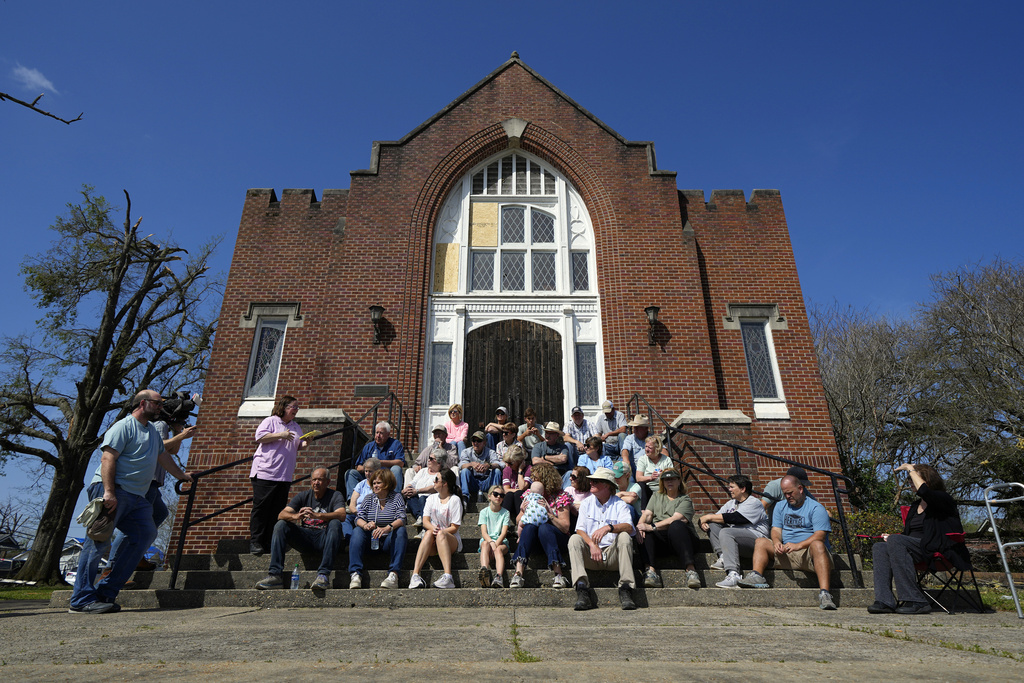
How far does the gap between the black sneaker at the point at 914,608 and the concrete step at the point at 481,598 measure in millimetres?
436

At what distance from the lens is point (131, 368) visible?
18.3m

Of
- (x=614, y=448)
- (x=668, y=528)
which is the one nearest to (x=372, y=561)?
(x=668, y=528)

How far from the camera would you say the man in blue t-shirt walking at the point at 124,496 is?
205 inches

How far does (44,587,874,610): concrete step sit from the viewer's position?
17.5 feet

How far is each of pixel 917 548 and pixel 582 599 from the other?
333 cm

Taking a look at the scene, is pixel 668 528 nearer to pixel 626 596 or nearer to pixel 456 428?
pixel 626 596

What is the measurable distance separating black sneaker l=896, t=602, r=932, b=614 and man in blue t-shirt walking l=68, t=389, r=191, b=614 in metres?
7.01

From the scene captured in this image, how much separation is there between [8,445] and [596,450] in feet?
53.7

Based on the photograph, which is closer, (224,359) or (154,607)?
(154,607)

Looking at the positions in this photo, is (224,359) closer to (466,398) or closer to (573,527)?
(466,398)

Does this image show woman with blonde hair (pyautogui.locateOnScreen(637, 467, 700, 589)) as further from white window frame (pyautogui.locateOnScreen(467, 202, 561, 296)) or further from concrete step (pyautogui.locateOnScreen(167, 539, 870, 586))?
white window frame (pyautogui.locateOnScreen(467, 202, 561, 296))

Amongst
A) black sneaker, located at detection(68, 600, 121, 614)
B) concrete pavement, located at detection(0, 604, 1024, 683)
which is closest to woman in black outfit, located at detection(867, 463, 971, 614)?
concrete pavement, located at detection(0, 604, 1024, 683)

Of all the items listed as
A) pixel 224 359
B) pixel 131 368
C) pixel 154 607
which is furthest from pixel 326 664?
pixel 131 368

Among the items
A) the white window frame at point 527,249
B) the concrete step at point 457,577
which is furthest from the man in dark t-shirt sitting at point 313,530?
the white window frame at point 527,249
